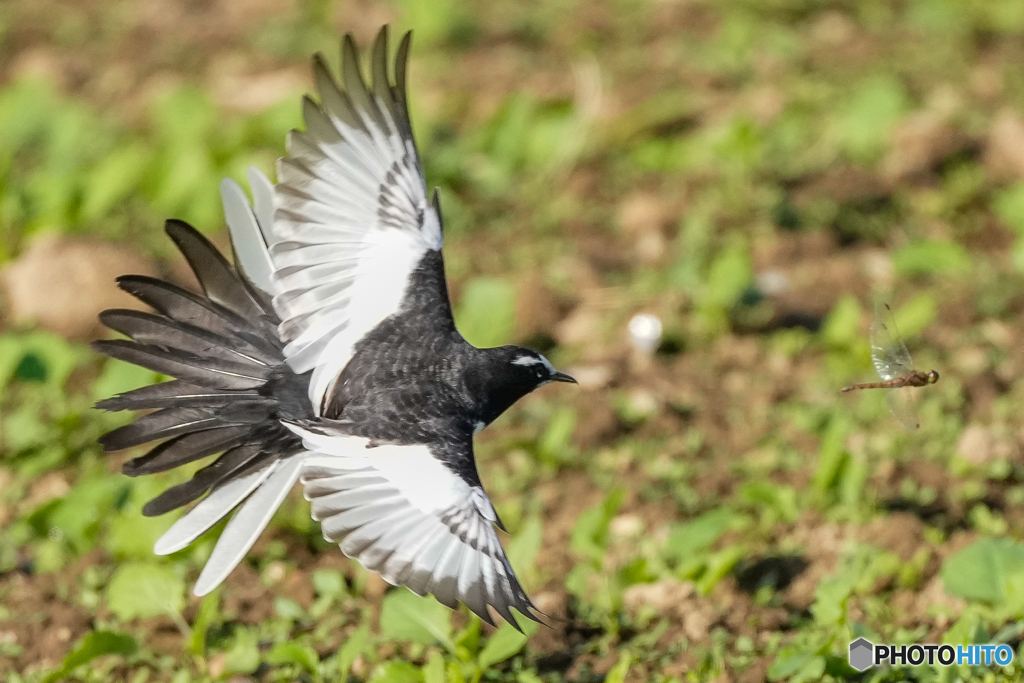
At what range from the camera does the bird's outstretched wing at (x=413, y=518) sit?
126 inches

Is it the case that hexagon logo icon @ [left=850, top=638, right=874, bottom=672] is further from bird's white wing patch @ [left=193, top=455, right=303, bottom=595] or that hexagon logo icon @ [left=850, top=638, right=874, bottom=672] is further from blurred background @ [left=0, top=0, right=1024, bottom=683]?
bird's white wing patch @ [left=193, top=455, right=303, bottom=595]

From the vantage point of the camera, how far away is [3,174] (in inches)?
251

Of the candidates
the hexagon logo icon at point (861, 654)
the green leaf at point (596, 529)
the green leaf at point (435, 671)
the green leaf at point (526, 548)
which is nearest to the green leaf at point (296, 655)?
the green leaf at point (435, 671)

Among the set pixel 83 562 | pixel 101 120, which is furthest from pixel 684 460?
pixel 101 120

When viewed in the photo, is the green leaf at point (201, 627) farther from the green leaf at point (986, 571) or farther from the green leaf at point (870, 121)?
the green leaf at point (870, 121)

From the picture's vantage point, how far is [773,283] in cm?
609

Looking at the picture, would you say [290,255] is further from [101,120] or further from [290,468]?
[101,120]

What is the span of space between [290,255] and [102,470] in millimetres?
1787

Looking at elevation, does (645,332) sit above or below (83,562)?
below

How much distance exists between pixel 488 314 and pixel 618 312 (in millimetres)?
889

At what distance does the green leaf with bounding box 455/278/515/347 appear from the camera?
533 centimetres

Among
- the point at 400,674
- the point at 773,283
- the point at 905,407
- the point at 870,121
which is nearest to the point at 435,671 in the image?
the point at 400,674

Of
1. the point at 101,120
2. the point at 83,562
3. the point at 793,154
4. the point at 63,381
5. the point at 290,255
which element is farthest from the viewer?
the point at 101,120

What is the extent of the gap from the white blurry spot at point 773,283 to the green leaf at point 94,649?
3.68 metres
